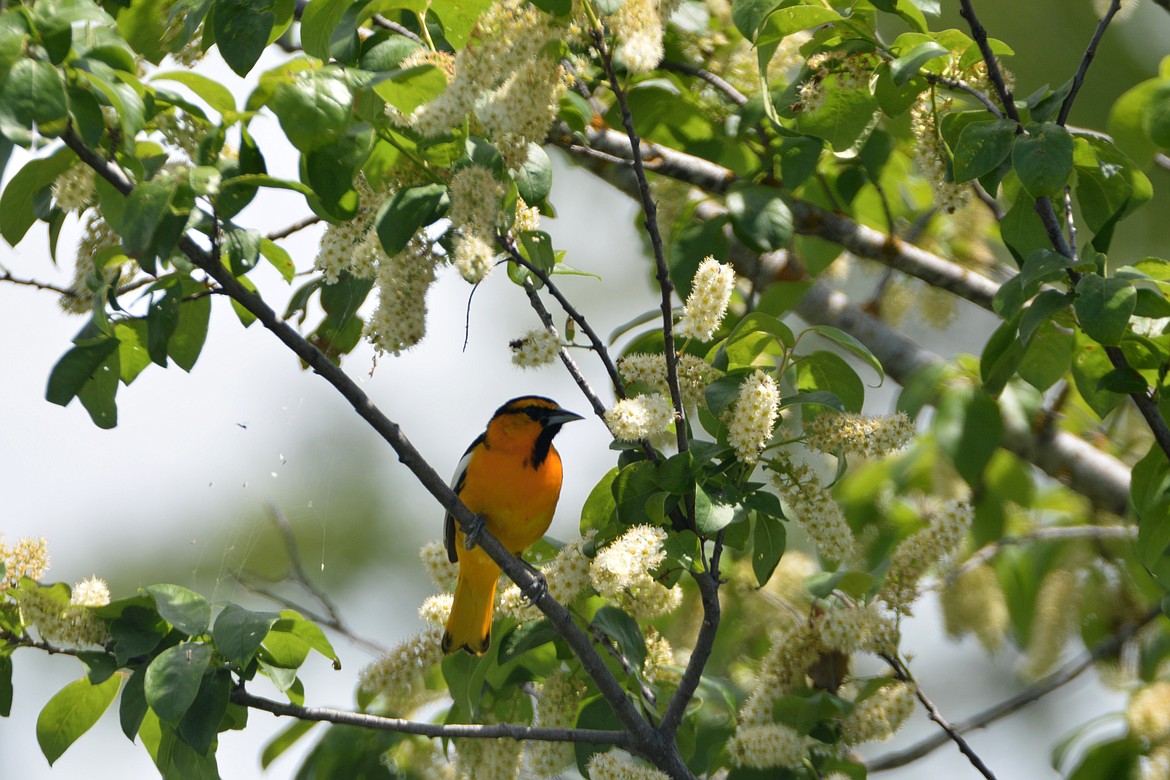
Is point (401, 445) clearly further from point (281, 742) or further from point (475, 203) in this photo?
point (281, 742)

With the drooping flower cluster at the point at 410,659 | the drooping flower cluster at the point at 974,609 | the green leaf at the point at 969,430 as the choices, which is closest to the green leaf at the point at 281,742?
the drooping flower cluster at the point at 410,659

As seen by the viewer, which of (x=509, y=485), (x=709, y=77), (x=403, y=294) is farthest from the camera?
(x=509, y=485)

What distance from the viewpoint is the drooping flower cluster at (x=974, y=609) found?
4172mm

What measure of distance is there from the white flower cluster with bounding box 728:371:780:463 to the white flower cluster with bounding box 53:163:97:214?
1.33 metres

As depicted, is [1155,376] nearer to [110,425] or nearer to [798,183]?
[798,183]

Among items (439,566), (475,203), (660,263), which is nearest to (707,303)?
(660,263)

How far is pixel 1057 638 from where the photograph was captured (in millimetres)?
4129

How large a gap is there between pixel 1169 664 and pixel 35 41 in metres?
4.07

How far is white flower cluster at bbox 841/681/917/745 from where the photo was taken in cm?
284

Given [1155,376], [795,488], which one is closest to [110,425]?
[795,488]

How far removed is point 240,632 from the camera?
2229 mm

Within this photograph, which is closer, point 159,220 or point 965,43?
point 159,220

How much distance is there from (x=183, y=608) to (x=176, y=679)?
19 cm

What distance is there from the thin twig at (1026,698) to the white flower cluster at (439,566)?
1303 mm
